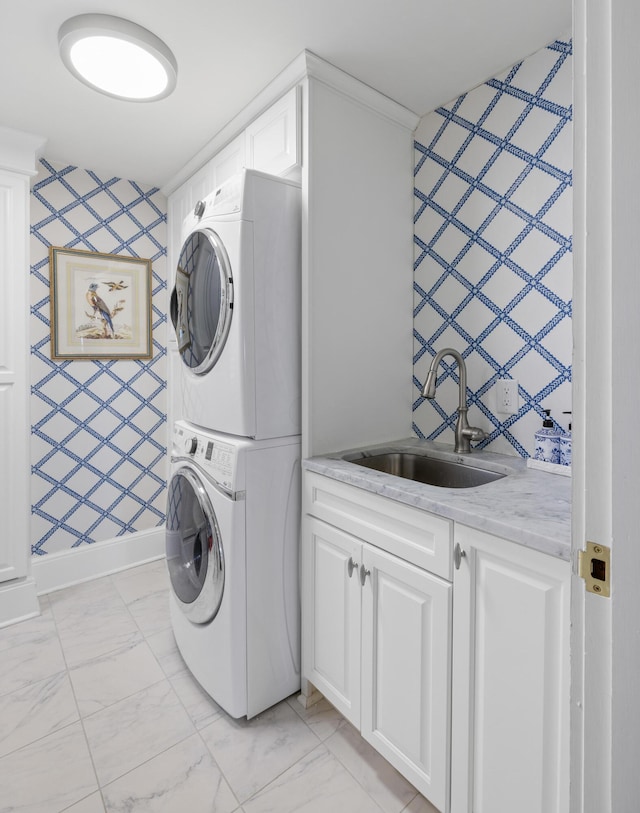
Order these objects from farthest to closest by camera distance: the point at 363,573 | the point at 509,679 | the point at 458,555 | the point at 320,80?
the point at 320,80
the point at 363,573
the point at 458,555
the point at 509,679

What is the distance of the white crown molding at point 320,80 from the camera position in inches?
64.8

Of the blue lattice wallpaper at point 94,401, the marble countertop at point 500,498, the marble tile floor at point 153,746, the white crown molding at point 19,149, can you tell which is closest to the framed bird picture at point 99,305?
the blue lattice wallpaper at point 94,401

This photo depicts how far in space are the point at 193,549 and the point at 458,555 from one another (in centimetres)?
106

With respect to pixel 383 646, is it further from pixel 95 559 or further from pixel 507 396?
pixel 95 559

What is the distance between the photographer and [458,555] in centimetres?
112

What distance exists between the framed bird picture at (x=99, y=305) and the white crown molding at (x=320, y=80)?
3.28 feet

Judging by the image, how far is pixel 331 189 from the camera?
1724mm

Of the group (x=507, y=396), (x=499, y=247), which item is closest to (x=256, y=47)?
(x=499, y=247)

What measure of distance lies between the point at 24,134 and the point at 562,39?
7.76 feet

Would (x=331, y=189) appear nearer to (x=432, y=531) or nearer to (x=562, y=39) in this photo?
(x=562, y=39)

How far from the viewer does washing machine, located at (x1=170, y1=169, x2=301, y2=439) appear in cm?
154

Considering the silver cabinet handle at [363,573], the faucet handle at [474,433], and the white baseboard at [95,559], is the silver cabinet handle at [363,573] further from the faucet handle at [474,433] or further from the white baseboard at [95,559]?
the white baseboard at [95,559]

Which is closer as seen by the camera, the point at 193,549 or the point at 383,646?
the point at 383,646

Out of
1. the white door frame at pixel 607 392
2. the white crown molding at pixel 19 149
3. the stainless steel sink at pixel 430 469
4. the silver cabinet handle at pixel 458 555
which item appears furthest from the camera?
the white crown molding at pixel 19 149
